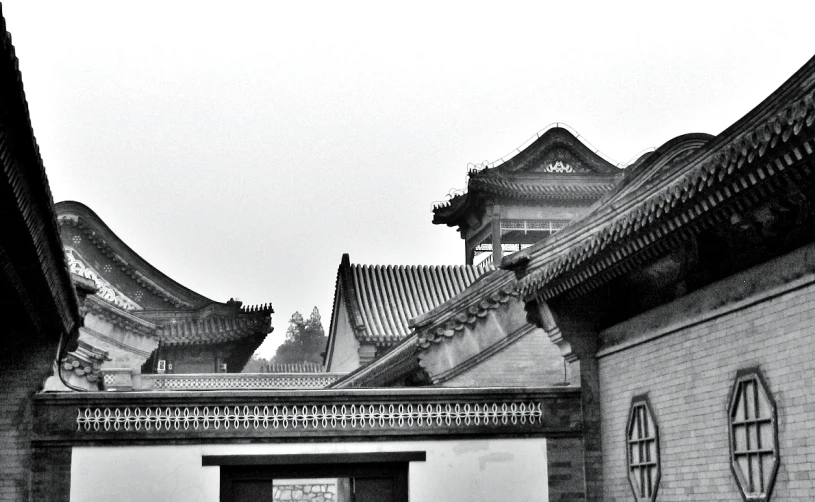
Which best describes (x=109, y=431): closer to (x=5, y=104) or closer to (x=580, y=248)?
(x=580, y=248)

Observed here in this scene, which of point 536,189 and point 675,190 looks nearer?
point 675,190

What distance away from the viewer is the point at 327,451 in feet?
34.8

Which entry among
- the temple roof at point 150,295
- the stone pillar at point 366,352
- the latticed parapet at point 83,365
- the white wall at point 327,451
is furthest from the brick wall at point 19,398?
the stone pillar at point 366,352

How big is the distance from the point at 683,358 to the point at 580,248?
1.18 meters

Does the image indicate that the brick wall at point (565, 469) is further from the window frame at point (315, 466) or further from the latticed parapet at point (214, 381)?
the latticed parapet at point (214, 381)

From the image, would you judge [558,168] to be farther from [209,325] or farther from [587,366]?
[587,366]

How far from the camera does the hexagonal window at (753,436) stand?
7728 millimetres

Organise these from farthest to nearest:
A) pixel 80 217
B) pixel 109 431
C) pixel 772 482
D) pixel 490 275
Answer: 1. pixel 80 217
2. pixel 490 275
3. pixel 109 431
4. pixel 772 482

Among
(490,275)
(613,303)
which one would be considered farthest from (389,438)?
(490,275)

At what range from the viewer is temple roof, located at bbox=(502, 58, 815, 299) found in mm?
6453

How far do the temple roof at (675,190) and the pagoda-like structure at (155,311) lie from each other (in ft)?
49.9

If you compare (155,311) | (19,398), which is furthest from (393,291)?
(19,398)

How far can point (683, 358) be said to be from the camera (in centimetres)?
906

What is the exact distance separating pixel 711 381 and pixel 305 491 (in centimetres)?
1499
